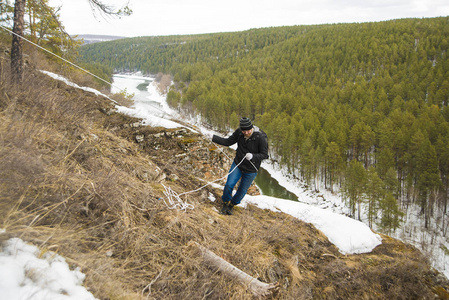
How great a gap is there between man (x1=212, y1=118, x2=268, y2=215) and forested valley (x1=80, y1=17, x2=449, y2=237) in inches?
502

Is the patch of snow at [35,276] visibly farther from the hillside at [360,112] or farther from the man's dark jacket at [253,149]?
the hillside at [360,112]

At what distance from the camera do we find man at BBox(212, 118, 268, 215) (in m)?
4.15

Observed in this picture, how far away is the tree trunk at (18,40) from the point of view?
16.6 feet

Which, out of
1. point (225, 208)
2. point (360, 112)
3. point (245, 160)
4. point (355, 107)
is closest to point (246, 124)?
point (245, 160)

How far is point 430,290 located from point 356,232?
1396mm

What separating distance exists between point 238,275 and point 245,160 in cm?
211

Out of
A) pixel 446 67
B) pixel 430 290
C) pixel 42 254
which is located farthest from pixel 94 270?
pixel 446 67

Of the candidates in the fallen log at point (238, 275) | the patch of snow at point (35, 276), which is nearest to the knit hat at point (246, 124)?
the fallen log at point (238, 275)

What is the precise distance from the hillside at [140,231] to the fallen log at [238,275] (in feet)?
0.18

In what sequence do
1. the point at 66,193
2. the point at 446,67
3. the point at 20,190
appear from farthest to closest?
the point at 446,67 < the point at 66,193 < the point at 20,190

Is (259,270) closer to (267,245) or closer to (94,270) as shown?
(267,245)

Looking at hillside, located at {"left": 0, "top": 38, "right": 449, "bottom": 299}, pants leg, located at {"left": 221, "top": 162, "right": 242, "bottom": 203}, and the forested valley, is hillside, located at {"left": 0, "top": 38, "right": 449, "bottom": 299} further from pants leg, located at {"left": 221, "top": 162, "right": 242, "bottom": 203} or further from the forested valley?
the forested valley

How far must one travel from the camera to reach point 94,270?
1837mm

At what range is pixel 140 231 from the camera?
2605 mm
